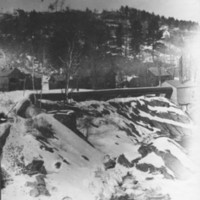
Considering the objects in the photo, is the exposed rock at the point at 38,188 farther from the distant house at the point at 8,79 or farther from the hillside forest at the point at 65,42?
the distant house at the point at 8,79

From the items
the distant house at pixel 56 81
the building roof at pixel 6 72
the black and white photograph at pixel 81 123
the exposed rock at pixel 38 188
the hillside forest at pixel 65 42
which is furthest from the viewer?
the distant house at pixel 56 81

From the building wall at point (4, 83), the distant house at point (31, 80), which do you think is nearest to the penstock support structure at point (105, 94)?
the distant house at point (31, 80)

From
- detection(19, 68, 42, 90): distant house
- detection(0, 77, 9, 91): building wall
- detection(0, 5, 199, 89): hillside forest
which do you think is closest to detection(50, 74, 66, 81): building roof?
detection(0, 5, 199, 89): hillside forest

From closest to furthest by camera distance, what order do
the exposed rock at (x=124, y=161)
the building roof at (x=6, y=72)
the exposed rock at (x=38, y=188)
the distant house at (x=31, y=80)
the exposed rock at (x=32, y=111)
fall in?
the exposed rock at (x=38, y=188), the exposed rock at (x=124, y=161), the exposed rock at (x=32, y=111), the building roof at (x=6, y=72), the distant house at (x=31, y=80)

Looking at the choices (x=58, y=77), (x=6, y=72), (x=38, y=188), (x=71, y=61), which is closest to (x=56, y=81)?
(x=58, y=77)

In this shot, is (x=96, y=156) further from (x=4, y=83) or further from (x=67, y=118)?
(x=4, y=83)

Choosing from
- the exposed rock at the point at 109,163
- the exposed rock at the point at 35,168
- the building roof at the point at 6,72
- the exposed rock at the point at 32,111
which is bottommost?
the exposed rock at the point at 109,163
